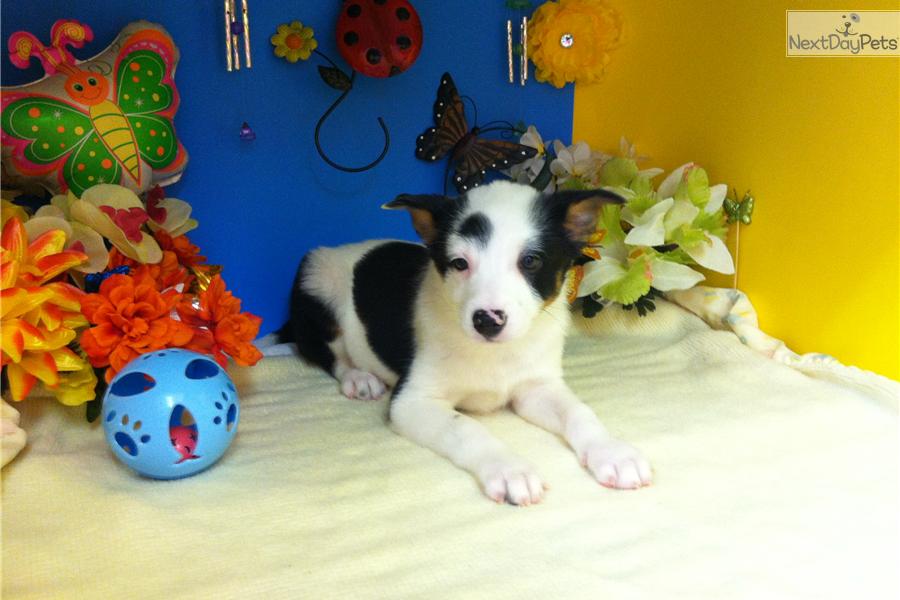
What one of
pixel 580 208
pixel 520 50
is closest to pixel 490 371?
pixel 580 208

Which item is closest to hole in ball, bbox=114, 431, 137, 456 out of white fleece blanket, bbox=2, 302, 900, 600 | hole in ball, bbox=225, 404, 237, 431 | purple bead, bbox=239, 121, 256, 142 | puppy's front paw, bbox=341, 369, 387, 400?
white fleece blanket, bbox=2, 302, 900, 600

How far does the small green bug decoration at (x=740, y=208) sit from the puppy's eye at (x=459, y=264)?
127 cm

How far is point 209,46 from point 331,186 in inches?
26.8

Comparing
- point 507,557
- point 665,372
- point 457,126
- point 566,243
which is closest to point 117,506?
point 507,557

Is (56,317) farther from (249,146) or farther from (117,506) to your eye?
(249,146)

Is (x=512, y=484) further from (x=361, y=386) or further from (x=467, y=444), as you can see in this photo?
(x=361, y=386)

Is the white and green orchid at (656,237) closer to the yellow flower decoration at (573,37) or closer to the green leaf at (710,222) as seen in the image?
the green leaf at (710,222)

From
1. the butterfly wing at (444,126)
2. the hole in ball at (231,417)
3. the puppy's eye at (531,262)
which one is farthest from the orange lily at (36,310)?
the butterfly wing at (444,126)

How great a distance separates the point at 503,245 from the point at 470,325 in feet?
0.78

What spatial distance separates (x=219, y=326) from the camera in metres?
1.99

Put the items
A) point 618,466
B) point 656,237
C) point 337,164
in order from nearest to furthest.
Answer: point 618,466
point 656,237
point 337,164

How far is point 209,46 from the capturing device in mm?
2531

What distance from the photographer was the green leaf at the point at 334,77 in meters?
2.62

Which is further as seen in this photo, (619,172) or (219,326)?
(619,172)
